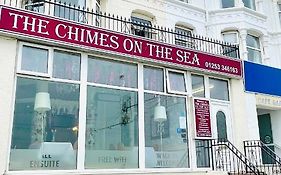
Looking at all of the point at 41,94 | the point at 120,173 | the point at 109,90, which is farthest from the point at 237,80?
the point at 41,94

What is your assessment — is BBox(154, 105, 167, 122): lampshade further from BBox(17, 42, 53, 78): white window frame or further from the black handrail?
BBox(17, 42, 53, 78): white window frame

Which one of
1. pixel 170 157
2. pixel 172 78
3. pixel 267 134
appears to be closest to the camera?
pixel 170 157

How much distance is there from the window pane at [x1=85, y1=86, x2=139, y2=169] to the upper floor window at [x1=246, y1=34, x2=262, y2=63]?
8.07 m

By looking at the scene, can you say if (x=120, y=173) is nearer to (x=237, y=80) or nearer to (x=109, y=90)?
(x=109, y=90)

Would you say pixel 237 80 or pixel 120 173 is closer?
pixel 120 173

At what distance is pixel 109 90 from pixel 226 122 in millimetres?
4342

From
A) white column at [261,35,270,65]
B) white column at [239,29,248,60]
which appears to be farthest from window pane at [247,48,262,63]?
white column at [239,29,248,60]

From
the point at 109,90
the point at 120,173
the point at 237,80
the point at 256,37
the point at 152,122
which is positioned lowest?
the point at 120,173

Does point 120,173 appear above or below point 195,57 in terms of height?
below

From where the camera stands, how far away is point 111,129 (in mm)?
7801

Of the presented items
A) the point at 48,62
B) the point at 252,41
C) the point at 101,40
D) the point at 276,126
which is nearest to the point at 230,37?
the point at 252,41

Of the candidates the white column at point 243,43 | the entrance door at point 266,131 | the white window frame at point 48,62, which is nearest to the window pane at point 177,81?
the white window frame at point 48,62

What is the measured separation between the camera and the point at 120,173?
24.1 ft

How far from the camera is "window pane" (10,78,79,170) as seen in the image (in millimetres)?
6586
